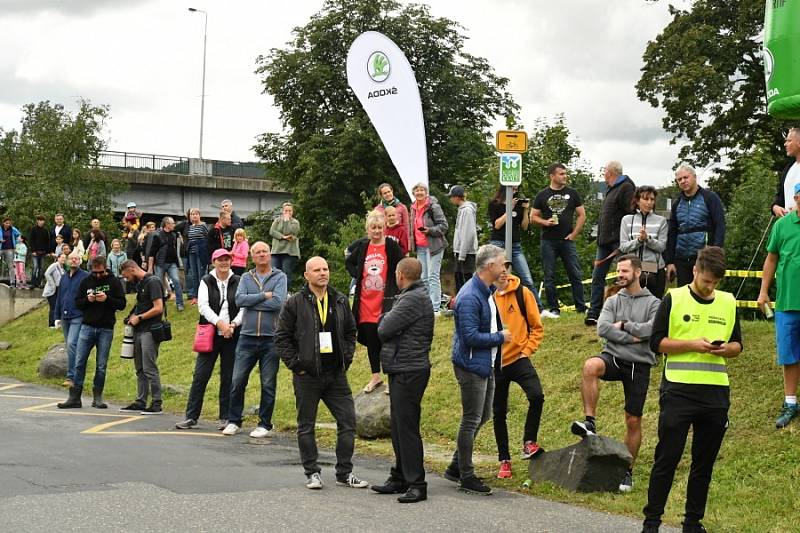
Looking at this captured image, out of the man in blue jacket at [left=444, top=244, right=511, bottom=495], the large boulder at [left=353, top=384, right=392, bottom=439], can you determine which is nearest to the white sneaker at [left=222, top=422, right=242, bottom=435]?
the large boulder at [left=353, top=384, right=392, bottom=439]

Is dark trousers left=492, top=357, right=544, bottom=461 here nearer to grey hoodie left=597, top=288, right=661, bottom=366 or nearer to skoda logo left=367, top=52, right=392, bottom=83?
grey hoodie left=597, top=288, right=661, bottom=366

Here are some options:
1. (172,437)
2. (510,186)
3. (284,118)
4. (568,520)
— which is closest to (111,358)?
(172,437)

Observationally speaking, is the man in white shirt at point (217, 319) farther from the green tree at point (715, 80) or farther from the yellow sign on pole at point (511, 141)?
the green tree at point (715, 80)

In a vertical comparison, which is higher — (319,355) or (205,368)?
(319,355)

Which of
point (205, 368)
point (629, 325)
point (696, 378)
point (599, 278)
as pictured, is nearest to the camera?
point (696, 378)

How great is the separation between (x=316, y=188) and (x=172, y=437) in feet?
103

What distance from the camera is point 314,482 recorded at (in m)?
9.01

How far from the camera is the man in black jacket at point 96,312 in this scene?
14.8m

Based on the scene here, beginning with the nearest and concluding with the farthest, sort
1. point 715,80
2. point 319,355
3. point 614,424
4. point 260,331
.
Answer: point 319,355 → point 614,424 → point 260,331 → point 715,80

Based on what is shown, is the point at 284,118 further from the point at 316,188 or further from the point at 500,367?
the point at 500,367

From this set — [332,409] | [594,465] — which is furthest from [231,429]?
[594,465]

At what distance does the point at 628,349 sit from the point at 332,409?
8.60ft

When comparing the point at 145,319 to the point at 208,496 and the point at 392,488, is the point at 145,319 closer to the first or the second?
the point at 208,496

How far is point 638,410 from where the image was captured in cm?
916
